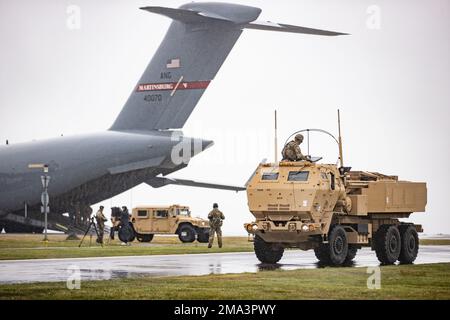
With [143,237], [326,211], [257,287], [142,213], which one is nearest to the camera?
[257,287]

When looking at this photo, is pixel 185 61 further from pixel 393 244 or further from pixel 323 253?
pixel 323 253

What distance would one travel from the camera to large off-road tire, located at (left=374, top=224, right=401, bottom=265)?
87.1ft

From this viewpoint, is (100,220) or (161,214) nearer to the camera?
(100,220)

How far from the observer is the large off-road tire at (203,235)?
47519 millimetres

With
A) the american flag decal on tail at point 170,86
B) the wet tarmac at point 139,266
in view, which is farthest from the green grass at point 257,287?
the american flag decal on tail at point 170,86

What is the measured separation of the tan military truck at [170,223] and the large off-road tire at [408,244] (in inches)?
809

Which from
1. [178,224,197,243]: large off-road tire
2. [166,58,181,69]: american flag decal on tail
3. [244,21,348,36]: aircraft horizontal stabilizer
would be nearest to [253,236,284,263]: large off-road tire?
[244,21,348,36]: aircraft horizontal stabilizer

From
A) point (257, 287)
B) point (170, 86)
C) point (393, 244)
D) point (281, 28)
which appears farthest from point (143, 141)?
point (257, 287)

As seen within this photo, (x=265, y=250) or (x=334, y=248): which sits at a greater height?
(x=334, y=248)

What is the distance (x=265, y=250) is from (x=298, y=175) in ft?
9.64

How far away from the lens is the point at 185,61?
136 feet

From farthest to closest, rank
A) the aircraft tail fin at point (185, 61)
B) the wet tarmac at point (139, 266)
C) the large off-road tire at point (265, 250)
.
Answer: the aircraft tail fin at point (185, 61) → the large off-road tire at point (265, 250) → the wet tarmac at point (139, 266)

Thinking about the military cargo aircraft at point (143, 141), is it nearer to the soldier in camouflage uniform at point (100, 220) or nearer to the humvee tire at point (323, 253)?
the soldier in camouflage uniform at point (100, 220)

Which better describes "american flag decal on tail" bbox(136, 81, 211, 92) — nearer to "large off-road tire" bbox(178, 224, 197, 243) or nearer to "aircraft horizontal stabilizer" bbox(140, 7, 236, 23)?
"aircraft horizontal stabilizer" bbox(140, 7, 236, 23)
